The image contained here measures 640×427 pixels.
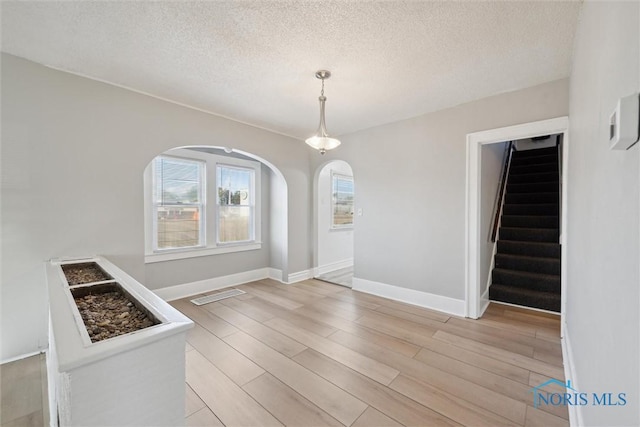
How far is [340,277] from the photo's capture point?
490 centimetres

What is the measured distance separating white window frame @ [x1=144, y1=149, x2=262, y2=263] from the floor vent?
0.64m

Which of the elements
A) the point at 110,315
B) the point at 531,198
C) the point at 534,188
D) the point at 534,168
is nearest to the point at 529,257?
the point at 531,198

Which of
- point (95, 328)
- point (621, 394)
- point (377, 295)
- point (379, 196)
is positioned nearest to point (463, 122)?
point (379, 196)

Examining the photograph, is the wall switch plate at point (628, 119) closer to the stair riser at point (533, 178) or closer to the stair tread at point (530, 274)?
the stair tread at point (530, 274)

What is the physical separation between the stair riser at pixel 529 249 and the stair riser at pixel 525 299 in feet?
2.37

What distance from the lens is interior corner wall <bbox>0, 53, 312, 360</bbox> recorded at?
2148mm

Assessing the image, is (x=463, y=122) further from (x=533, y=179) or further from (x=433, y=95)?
(x=533, y=179)

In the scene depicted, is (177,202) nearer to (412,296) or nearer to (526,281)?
(412,296)

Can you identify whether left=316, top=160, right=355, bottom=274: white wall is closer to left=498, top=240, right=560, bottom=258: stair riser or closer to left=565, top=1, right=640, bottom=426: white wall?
left=498, top=240, right=560, bottom=258: stair riser

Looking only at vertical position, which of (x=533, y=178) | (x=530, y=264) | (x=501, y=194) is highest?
(x=533, y=178)

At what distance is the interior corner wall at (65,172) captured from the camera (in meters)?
2.15

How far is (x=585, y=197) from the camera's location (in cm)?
147

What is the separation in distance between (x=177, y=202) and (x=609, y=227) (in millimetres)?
4232

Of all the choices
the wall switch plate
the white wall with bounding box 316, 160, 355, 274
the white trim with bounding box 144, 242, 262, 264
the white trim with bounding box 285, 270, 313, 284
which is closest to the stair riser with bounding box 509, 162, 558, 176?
the white wall with bounding box 316, 160, 355, 274
